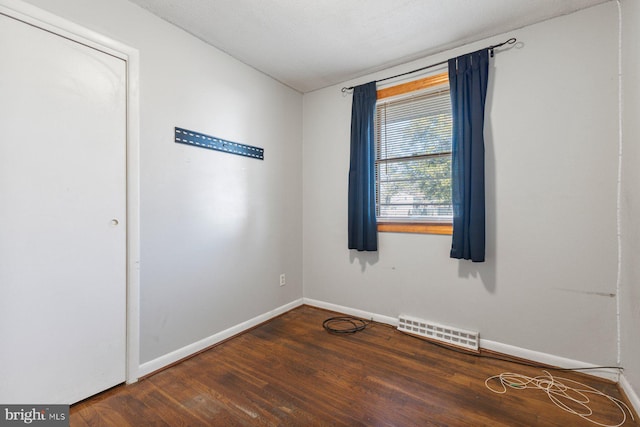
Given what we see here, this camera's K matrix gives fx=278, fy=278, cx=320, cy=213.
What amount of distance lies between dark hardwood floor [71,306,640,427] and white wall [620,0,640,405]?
35cm

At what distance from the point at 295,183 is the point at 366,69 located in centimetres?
145

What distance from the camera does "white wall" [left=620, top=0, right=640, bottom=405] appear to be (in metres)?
1.62

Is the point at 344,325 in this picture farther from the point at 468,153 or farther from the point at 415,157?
the point at 468,153

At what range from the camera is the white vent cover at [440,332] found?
92.1 inches

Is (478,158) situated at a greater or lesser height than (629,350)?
greater

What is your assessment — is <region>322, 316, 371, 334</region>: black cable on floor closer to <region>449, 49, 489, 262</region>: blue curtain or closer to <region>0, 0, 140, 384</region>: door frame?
<region>449, 49, 489, 262</region>: blue curtain

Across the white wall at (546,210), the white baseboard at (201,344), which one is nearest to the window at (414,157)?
the white wall at (546,210)

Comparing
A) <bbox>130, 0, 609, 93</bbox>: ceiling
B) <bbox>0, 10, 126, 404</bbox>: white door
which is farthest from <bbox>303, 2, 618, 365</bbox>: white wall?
<bbox>0, 10, 126, 404</bbox>: white door

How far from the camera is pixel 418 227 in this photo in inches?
105

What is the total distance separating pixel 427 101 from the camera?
263 cm

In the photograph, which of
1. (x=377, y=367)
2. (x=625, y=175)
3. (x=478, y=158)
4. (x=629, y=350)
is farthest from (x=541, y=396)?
(x=478, y=158)

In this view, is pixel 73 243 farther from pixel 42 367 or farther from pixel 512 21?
pixel 512 21

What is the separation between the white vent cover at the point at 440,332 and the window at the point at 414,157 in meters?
0.85

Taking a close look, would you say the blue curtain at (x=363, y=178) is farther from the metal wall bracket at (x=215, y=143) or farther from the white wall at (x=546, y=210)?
the metal wall bracket at (x=215, y=143)
